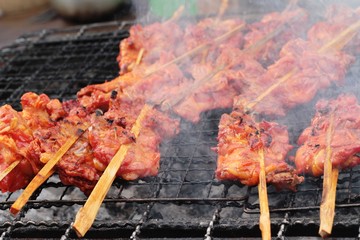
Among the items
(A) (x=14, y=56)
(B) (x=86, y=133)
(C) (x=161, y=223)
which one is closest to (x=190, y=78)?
(B) (x=86, y=133)

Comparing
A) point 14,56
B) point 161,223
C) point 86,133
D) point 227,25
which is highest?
point 227,25

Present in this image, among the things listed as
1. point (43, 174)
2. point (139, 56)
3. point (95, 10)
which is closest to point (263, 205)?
point (43, 174)

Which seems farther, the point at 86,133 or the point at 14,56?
the point at 14,56

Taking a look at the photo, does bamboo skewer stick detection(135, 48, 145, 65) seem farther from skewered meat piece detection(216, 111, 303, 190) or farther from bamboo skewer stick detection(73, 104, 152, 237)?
skewered meat piece detection(216, 111, 303, 190)

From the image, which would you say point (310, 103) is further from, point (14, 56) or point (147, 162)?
point (14, 56)

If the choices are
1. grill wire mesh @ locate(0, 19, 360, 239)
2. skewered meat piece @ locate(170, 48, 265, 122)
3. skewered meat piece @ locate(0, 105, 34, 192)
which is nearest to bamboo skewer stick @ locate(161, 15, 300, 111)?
skewered meat piece @ locate(170, 48, 265, 122)

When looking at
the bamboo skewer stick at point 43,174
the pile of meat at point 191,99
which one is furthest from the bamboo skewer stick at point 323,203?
the bamboo skewer stick at point 43,174
